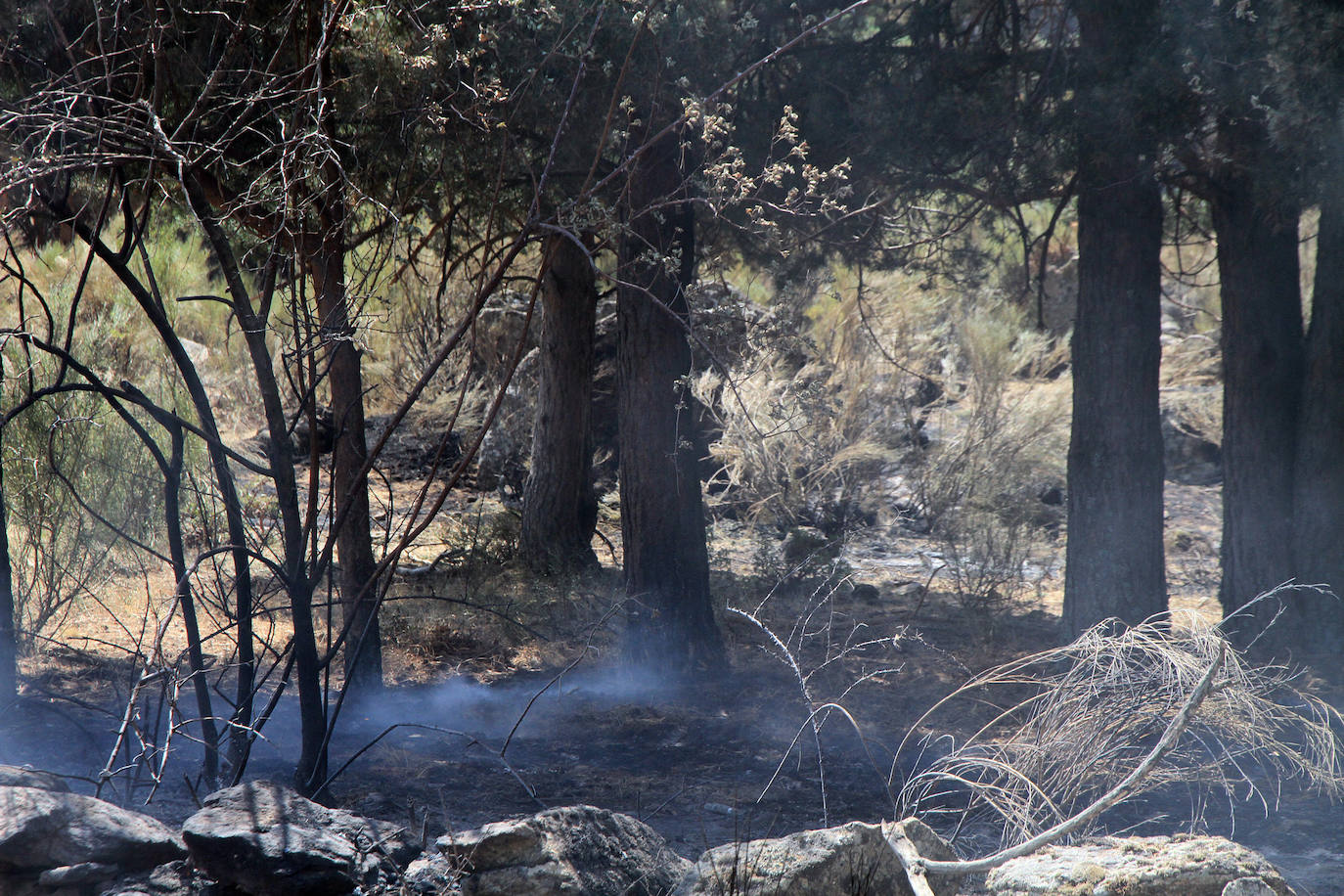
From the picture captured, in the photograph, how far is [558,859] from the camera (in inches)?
132

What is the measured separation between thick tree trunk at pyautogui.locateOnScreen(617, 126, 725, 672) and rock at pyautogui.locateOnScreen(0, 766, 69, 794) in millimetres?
3644

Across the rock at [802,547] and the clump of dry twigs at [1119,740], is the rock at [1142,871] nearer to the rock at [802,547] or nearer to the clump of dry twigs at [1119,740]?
the clump of dry twigs at [1119,740]

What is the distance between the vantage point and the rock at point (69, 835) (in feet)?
10.3

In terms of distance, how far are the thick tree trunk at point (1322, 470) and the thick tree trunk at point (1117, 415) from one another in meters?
0.88

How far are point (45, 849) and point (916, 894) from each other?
8.61 feet

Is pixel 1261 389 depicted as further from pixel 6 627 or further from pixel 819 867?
pixel 6 627

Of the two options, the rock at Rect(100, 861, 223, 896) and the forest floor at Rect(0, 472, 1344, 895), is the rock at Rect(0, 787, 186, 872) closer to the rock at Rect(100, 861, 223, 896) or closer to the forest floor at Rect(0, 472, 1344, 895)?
the rock at Rect(100, 861, 223, 896)

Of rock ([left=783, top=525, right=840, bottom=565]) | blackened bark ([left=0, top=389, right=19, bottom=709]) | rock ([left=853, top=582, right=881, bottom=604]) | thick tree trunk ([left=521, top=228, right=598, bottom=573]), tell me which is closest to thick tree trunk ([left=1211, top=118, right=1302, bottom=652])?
rock ([left=853, top=582, right=881, bottom=604])

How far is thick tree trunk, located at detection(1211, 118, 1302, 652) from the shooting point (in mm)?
6730

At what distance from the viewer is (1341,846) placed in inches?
176

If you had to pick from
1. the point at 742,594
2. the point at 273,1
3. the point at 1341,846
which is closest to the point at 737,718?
the point at 742,594

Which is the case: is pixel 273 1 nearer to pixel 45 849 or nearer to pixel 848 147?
pixel 848 147

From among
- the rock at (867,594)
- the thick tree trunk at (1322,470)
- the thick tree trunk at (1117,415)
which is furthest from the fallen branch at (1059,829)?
the rock at (867,594)

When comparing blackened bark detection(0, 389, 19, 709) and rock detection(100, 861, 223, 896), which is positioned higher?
blackened bark detection(0, 389, 19, 709)
